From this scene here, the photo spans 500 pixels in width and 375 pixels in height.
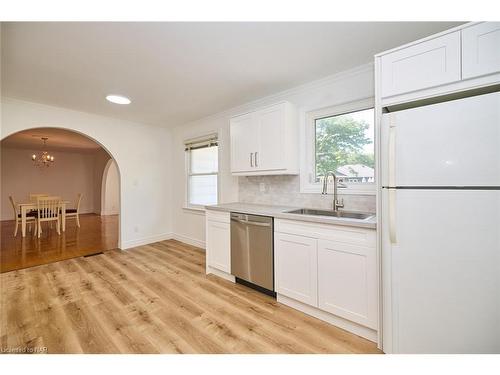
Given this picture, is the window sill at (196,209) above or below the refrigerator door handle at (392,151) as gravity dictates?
below

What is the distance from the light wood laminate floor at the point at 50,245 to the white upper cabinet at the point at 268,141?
10.6 ft

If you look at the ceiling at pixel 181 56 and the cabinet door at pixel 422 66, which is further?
the ceiling at pixel 181 56

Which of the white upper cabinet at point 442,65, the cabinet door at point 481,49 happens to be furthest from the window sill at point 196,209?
the cabinet door at point 481,49

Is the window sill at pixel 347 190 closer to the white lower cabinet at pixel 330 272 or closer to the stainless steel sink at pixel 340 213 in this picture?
the stainless steel sink at pixel 340 213

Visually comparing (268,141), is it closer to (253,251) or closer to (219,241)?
(253,251)

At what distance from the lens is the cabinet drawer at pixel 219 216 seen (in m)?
2.74

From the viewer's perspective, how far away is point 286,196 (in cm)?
289

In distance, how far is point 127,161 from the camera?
13.7ft

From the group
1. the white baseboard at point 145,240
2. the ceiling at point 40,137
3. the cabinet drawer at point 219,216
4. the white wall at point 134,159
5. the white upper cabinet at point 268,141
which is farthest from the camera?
the ceiling at point 40,137

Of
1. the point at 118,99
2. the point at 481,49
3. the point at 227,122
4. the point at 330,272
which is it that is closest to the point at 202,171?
the point at 227,122

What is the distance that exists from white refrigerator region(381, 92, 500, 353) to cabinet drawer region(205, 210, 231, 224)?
170 cm

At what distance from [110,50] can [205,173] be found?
A: 2443mm

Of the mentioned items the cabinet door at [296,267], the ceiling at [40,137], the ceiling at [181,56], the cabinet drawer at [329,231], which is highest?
the ceiling at [40,137]
